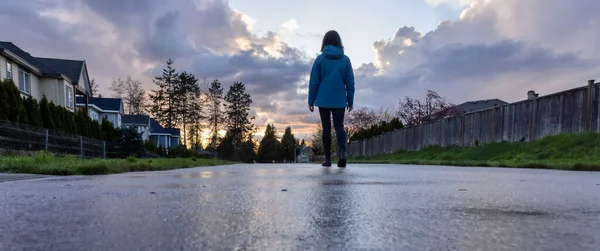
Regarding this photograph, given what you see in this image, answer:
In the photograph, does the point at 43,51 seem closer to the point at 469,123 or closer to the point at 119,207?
the point at 469,123

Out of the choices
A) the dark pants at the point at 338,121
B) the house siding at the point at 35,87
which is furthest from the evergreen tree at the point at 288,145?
the dark pants at the point at 338,121

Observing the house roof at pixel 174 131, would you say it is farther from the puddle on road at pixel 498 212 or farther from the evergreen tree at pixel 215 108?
the puddle on road at pixel 498 212

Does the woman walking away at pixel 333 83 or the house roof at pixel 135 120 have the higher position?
the house roof at pixel 135 120

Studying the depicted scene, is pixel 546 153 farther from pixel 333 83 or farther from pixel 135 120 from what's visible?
pixel 135 120

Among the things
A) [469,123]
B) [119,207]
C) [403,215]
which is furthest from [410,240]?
[469,123]

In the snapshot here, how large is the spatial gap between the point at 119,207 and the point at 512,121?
12.9 meters

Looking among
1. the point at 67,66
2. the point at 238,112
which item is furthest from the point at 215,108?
the point at 67,66

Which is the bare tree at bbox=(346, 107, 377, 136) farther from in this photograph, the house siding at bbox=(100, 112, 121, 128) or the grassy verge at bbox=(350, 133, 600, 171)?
the grassy verge at bbox=(350, 133, 600, 171)

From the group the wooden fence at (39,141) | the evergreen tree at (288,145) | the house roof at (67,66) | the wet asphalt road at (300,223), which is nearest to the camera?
the wet asphalt road at (300,223)

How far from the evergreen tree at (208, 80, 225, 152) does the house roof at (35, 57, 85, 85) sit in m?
25.0

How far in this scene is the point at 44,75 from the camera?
78.7 ft

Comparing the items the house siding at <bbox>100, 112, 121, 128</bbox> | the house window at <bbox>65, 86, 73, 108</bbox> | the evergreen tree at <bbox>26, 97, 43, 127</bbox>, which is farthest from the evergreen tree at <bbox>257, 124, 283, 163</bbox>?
the evergreen tree at <bbox>26, 97, 43, 127</bbox>

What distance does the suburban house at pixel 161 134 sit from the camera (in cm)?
5228

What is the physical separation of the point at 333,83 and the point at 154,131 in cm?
4992
